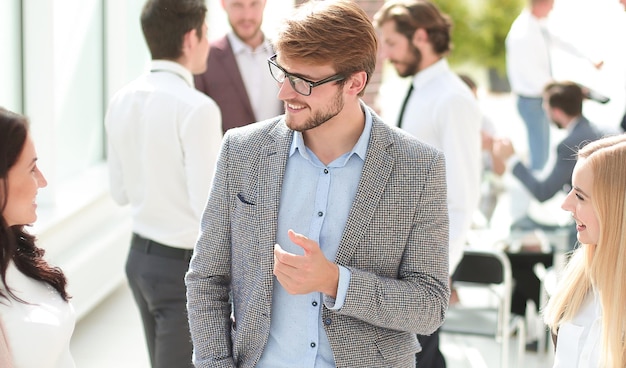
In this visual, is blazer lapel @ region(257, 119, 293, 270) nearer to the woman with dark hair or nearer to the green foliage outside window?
the woman with dark hair

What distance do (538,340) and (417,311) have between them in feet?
11.7

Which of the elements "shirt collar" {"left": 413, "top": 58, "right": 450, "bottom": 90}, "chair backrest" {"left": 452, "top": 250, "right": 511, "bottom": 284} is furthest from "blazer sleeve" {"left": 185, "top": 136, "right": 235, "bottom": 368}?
"chair backrest" {"left": 452, "top": 250, "right": 511, "bottom": 284}

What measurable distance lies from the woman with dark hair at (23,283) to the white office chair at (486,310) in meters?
2.78

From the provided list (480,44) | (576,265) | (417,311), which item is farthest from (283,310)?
(480,44)

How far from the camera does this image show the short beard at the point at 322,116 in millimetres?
2279

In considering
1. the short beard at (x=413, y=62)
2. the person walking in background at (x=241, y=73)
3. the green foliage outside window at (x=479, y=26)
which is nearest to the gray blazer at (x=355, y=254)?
the short beard at (x=413, y=62)

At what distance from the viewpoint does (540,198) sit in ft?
18.4

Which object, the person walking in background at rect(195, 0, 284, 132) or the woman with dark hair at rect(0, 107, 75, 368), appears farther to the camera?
the person walking in background at rect(195, 0, 284, 132)

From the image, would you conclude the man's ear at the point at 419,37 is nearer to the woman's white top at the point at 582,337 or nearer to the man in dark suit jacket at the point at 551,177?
the man in dark suit jacket at the point at 551,177

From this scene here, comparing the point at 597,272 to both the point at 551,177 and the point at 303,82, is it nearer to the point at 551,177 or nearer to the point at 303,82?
the point at 303,82

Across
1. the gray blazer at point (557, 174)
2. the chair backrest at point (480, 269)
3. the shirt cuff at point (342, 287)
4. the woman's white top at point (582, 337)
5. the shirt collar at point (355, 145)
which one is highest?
the shirt collar at point (355, 145)

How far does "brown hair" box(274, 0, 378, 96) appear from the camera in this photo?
2.22 m

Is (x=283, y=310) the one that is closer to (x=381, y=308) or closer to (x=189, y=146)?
(x=381, y=308)

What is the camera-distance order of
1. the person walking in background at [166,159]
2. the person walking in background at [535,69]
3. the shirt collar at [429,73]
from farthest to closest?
the person walking in background at [535,69] → the shirt collar at [429,73] → the person walking in background at [166,159]
